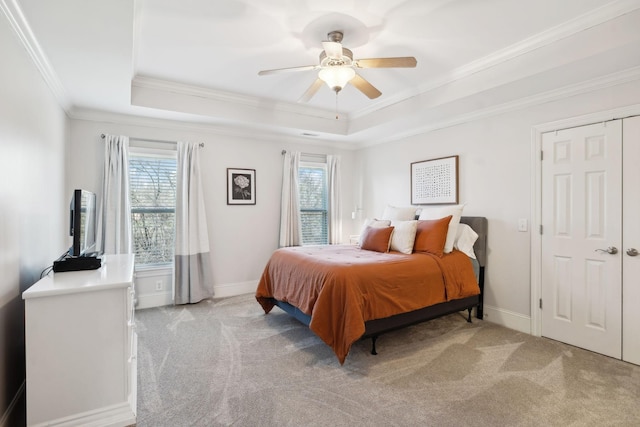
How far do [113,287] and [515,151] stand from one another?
3780 millimetres

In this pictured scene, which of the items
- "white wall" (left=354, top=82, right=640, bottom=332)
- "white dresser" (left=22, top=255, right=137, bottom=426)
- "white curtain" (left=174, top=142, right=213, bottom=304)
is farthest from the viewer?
"white curtain" (left=174, top=142, right=213, bottom=304)

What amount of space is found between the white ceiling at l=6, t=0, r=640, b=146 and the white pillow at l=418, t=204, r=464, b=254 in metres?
1.14

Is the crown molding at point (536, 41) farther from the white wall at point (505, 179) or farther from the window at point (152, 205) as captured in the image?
the window at point (152, 205)

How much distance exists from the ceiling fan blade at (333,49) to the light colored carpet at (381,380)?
2411 mm

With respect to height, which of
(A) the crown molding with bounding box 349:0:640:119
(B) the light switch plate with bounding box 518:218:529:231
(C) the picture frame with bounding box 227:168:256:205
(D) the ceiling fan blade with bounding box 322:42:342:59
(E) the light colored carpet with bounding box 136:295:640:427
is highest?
(A) the crown molding with bounding box 349:0:640:119

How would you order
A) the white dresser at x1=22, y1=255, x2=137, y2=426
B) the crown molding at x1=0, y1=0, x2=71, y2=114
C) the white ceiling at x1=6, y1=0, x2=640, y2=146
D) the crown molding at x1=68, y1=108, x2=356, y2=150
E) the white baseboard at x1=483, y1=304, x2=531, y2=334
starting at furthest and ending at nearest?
the crown molding at x1=68, y1=108, x2=356, y2=150
the white baseboard at x1=483, y1=304, x2=531, y2=334
the white ceiling at x1=6, y1=0, x2=640, y2=146
the crown molding at x1=0, y1=0, x2=71, y2=114
the white dresser at x1=22, y1=255, x2=137, y2=426

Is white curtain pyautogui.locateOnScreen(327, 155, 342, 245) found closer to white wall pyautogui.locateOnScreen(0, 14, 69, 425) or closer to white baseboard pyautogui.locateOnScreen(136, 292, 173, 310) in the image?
white baseboard pyautogui.locateOnScreen(136, 292, 173, 310)

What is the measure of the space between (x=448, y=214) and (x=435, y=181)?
76cm

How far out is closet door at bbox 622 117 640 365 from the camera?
8.47 feet

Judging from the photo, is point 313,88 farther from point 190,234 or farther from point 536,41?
point 190,234

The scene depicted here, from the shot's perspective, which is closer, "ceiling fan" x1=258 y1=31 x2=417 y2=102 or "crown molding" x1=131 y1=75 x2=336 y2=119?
"ceiling fan" x1=258 y1=31 x2=417 y2=102

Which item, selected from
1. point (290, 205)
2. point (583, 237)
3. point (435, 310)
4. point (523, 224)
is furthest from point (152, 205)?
point (583, 237)

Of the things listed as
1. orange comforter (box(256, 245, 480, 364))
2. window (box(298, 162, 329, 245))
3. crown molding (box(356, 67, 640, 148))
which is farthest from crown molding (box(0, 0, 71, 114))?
crown molding (box(356, 67, 640, 148))

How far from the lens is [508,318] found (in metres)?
3.43
